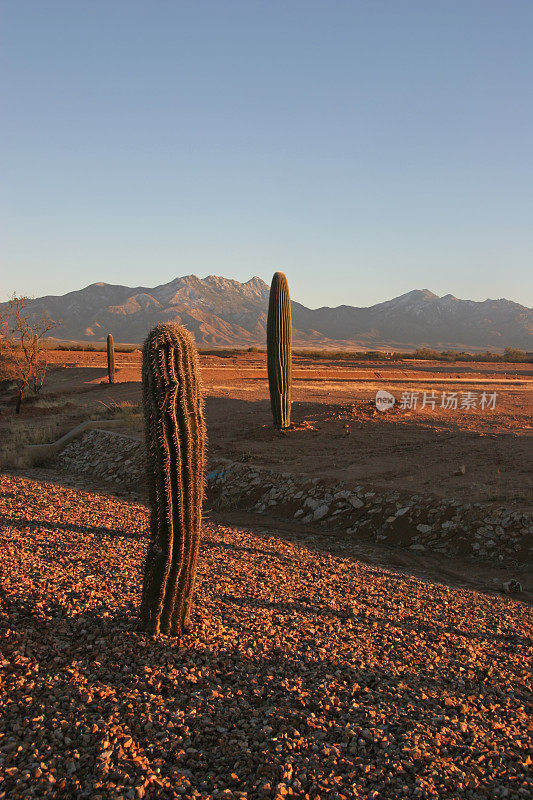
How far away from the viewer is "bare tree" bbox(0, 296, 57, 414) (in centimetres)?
2567

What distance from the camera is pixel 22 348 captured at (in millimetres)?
26469

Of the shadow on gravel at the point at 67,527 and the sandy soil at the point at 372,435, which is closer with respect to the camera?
the shadow on gravel at the point at 67,527

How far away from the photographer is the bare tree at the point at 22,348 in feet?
84.2

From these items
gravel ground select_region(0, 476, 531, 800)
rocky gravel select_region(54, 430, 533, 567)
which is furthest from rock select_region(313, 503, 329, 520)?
Answer: gravel ground select_region(0, 476, 531, 800)

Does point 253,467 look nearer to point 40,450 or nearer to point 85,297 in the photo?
point 40,450

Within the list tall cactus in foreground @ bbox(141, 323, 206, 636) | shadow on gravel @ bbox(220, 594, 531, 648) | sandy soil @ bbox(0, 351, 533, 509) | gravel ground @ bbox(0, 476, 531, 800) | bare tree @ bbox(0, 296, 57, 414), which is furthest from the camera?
bare tree @ bbox(0, 296, 57, 414)

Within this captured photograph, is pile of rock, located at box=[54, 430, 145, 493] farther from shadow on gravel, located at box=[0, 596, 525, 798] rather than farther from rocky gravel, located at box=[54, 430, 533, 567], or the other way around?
shadow on gravel, located at box=[0, 596, 525, 798]

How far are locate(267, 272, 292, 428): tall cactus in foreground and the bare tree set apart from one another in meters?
13.2

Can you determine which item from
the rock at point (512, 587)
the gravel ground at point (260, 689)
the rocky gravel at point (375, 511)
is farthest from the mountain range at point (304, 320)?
the gravel ground at point (260, 689)

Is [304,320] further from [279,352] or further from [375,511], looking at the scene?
[375,511]

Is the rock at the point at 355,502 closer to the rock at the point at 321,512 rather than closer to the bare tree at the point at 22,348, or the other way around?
the rock at the point at 321,512

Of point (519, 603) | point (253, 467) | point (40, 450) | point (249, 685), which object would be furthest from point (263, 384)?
point (249, 685)

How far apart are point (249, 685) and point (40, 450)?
13204 mm

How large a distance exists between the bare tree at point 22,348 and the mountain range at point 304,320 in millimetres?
109313
